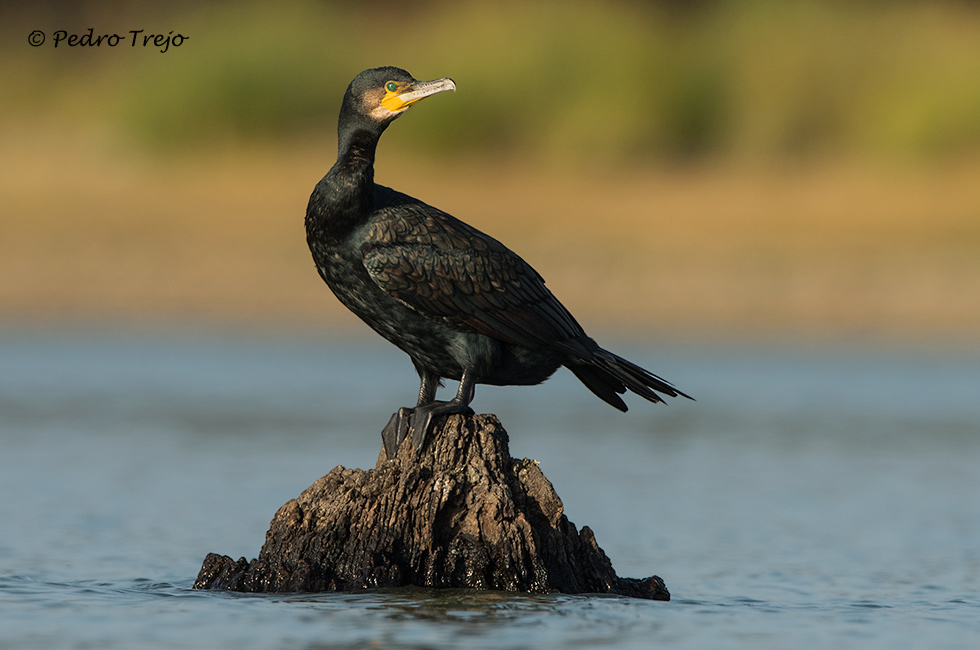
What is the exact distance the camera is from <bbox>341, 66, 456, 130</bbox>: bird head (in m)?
6.60

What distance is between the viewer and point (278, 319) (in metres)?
19.3

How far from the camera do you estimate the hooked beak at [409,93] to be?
658 centimetres

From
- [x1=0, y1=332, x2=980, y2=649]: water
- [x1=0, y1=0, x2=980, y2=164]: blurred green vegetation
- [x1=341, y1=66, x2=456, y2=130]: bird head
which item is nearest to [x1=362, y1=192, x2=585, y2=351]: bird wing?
[x1=341, y1=66, x2=456, y2=130]: bird head

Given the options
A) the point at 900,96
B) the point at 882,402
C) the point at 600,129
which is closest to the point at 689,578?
the point at 882,402

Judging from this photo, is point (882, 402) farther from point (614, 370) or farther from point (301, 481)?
point (614, 370)

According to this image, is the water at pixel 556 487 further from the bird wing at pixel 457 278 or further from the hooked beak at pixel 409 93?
the hooked beak at pixel 409 93

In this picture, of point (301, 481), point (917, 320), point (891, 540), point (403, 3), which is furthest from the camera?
point (403, 3)

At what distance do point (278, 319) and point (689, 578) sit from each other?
1208cm

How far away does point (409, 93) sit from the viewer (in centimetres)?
660

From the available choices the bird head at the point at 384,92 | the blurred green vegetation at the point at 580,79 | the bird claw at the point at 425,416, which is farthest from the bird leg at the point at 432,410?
the blurred green vegetation at the point at 580,79

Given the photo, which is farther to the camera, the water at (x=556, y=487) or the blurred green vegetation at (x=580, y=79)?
the blurred green vegetation at (x=580, y=79)

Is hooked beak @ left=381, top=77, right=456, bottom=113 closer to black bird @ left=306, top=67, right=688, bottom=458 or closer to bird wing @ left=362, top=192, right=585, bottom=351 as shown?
black bird @ left=306, top=67, right=688, bottom=458

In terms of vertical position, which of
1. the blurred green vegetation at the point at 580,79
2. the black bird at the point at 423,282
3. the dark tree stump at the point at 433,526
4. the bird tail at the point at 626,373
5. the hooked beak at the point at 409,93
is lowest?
the dark tree stump at the point at 433,526

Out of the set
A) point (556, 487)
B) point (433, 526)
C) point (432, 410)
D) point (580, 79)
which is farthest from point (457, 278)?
point (580, 79)
